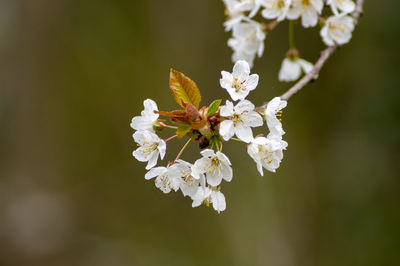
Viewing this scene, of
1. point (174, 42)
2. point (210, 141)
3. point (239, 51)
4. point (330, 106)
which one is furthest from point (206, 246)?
point (210, 141)

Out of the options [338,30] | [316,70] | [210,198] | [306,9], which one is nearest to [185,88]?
[210,198]

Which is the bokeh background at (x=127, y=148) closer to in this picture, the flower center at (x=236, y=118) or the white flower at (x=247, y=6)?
the white flower at (x=247, y=6)

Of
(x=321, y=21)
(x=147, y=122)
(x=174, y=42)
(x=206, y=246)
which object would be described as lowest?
(x=206, y=246)

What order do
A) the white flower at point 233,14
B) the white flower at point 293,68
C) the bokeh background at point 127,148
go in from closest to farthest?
the white flower at point 233,14, the white flower at point 293,68, the bokeh background at point 127,148

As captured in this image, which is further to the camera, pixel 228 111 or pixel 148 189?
pixel 148 189

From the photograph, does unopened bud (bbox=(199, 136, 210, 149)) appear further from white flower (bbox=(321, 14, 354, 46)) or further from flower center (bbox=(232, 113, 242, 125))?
white flower (bbox=(321, 14, 354, 46))

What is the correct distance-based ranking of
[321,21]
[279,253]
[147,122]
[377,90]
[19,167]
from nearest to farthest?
[147,122], [321,21], [377,90], [279,253], [19,167]

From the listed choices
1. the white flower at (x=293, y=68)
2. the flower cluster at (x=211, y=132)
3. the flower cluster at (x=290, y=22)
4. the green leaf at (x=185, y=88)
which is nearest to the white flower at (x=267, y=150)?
the flower cluster at (x=211, y=132)

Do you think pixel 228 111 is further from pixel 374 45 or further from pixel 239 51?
pixel 374 45
